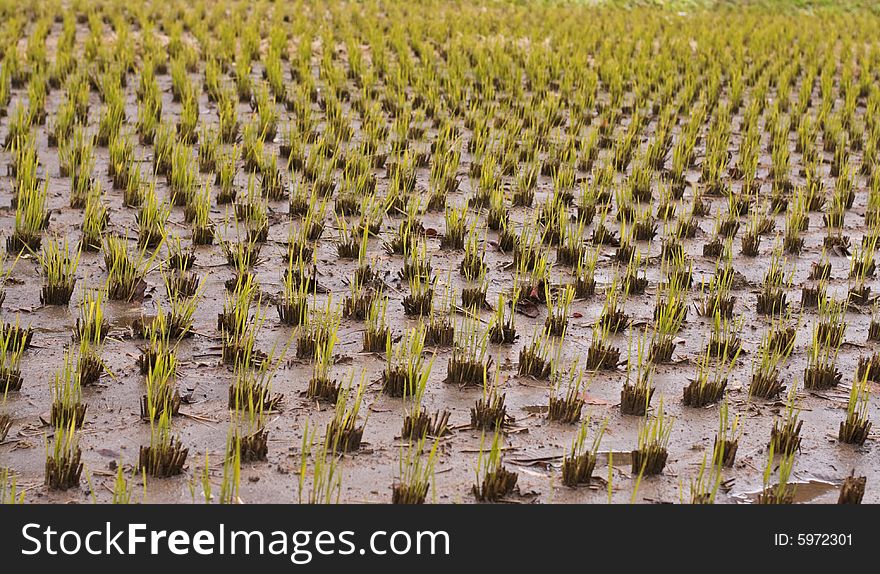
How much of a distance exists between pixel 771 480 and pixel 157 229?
270 cm

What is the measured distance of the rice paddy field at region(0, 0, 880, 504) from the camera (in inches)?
112

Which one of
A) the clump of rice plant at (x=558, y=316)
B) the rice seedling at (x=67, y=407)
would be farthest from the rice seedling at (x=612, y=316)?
the rice seedling at (x=67, y=407)

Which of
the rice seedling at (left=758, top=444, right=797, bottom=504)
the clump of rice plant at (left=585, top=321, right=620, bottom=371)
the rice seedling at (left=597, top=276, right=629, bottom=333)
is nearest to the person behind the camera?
the rice seedling at (left=758, top=444, right=797, bottom=504)

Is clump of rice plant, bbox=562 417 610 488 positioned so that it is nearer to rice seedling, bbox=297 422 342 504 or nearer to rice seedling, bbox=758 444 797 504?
rice seedling, bbox=758 444 797 504

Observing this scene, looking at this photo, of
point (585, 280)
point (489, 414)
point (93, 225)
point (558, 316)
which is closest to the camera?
point (489, 414)

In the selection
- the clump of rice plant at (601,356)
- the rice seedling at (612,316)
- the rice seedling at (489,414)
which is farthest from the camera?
the rice seedling at (612,316)

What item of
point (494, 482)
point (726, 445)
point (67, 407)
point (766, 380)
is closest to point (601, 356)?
point (766, 380)

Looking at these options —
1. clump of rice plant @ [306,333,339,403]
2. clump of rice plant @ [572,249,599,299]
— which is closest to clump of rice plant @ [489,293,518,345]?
clump of rice plant @ [572,249,599,299]

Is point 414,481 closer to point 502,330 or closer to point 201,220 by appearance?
point 502,330

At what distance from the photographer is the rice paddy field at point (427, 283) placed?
2.83 metres

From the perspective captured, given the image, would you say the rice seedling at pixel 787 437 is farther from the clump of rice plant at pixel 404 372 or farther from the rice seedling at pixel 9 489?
the rice seedling at pixel 9 489

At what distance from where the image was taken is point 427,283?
3750mm

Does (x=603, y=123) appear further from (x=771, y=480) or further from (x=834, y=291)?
(x=771, y=480)

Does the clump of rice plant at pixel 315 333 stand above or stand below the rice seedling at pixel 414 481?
above
